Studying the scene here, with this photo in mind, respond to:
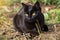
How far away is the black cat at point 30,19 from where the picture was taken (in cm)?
463

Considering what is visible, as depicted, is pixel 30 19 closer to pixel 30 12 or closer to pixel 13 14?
pixel 30 12

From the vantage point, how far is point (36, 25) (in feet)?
15.6

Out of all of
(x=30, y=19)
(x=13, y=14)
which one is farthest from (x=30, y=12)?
(x=13, y=14)

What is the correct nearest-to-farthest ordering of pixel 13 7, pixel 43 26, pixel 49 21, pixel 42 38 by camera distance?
pixel 42 38 < pixel 43 26 < pixel 49 21 < pixel 13 7

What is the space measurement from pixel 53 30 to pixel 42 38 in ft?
1.97

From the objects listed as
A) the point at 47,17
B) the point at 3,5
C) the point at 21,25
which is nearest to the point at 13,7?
the point at 3,5

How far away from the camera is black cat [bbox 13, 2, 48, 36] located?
463 cm

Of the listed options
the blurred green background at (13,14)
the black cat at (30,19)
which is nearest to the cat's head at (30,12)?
the black cat at (30,19)

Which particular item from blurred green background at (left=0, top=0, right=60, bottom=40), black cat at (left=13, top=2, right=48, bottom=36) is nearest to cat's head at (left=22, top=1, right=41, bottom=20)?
black cat at (left=13, top=2, right=48, bottom=36)

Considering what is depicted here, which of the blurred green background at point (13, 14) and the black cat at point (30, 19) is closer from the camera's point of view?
the black cat at point (30, 19)

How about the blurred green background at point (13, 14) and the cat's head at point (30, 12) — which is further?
the blurred green background at point (13, 14)

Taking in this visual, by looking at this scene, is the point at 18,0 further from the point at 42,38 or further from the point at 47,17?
the point at 42,38

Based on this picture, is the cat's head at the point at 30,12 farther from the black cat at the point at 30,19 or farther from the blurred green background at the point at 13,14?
the blurred green background at the point at 13,14

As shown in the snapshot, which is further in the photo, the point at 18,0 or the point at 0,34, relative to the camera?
the point at 18,0
